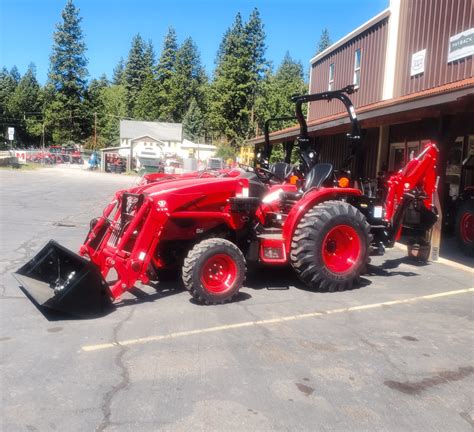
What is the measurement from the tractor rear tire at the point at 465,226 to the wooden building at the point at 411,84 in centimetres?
72

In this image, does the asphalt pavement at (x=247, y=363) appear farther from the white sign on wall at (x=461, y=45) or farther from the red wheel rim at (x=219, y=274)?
the white sign on wall at (x=461, y=45)

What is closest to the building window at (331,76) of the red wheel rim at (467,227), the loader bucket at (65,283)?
the red wheel rim at (467,227)

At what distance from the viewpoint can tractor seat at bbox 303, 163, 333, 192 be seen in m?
7.09

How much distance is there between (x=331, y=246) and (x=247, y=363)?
2.92m

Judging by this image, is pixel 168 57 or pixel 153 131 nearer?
pixel 153 131

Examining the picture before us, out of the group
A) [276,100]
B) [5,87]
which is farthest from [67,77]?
[276,100]

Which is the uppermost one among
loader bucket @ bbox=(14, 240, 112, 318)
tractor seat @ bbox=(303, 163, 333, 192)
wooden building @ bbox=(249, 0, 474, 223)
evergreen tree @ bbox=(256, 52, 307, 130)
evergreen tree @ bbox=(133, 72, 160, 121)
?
evergreen tree @ bbox=(133, 72, 160, 121)

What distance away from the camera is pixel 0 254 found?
27.5ft

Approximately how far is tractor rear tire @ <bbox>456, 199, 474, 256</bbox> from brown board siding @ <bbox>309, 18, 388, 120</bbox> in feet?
21.7

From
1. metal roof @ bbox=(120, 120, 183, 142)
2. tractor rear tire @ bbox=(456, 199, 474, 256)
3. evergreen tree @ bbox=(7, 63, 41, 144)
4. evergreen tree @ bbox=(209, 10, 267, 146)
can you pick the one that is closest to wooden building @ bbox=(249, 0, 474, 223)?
tractor rear tire @ bbox=(456, 199, 474, 256)

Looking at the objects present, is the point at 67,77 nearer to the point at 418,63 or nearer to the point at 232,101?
the point at 232,101

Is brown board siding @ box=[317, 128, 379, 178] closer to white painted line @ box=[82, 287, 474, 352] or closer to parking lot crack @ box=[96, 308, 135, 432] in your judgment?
white painted line @ box=[82, 287, 474, 352]

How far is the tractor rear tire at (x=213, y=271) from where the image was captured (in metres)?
5.68

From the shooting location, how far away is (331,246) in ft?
22.3
